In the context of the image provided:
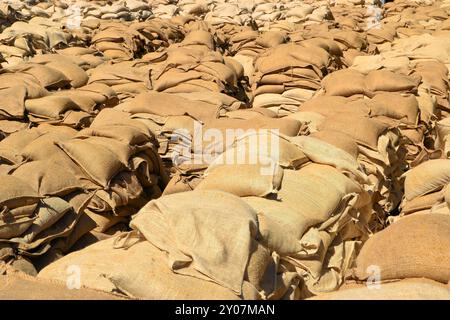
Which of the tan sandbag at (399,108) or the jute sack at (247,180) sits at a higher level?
the jute sack at (247,180)

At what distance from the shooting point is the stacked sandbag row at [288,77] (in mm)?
5052

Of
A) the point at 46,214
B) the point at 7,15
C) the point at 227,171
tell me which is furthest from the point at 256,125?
the point at 7,15

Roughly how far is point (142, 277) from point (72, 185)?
3.65ft

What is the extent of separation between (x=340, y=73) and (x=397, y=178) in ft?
4.42

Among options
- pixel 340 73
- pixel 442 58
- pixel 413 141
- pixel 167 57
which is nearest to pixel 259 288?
pixel 413 141

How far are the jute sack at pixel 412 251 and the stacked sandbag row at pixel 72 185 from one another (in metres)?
1.36

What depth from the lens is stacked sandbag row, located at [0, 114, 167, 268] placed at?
7.84ft

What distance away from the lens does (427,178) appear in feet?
10.8

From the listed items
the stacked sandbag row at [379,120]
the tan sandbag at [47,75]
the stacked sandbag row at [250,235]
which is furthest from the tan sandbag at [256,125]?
the tan sandbag at [47,75]

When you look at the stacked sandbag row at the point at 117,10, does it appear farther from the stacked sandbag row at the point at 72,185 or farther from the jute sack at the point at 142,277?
the jute sack at the point at 142,277

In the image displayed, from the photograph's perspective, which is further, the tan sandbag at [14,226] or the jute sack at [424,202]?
the jute sack at [424,202]

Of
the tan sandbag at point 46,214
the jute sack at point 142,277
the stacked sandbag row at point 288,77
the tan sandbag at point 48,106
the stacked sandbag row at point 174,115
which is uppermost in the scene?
the jute sack at point 142,277

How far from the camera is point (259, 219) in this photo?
221cm

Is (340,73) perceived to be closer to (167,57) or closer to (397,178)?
(397,178)
